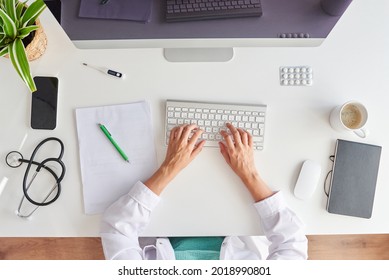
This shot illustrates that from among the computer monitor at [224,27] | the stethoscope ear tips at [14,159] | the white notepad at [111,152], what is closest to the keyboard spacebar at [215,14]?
the computer monitor at [224,27]

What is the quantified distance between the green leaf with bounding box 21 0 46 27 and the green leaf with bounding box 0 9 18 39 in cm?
3

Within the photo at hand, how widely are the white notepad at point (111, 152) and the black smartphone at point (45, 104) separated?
0.22 ft

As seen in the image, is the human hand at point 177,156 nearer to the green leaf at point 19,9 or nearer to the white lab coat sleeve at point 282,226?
the white lab coat sleeve at point 282,226

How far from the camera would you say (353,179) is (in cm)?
86

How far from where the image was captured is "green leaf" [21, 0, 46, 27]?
72 cm

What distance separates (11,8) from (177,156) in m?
0.49

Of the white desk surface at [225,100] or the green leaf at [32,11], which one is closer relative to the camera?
the green leaf at [32,11]

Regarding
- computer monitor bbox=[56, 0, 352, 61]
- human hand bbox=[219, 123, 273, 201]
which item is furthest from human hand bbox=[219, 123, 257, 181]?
computer monitor bbox=[56, 0, 352, 61]

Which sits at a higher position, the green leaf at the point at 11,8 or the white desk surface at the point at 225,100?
the green leaf at the point at 11,8

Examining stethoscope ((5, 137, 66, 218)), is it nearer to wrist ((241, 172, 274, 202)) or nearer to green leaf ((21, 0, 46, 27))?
green leaf ((21, 0, 46, 27))

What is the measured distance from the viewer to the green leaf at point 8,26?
687 mm

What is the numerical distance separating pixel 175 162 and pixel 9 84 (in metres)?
0.48
